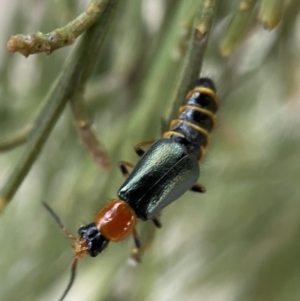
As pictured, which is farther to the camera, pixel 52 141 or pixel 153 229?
pixel 52 141

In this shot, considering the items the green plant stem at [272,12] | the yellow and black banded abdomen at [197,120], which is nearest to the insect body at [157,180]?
the yellow and black banded abdomen at [197,120]

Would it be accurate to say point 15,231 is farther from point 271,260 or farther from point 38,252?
point 271,260

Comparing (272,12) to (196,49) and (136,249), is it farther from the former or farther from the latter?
A: (136,249)

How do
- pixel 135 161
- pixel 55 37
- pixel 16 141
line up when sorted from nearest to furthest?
1. pixel 55 37
2. pixel 16 141
3. pixel 135 161

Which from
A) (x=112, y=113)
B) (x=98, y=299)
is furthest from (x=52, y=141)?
(x=98, y=299)

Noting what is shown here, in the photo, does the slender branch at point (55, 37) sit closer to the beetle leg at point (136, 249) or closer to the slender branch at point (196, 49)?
the slender branch at point (196, 49)

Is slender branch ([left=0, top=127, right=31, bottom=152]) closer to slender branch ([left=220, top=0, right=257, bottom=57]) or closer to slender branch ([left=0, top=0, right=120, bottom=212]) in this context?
slender branch ([left=0, top=0, right=120, bottom=212])

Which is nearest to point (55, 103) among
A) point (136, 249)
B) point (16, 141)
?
point (16, 141)
